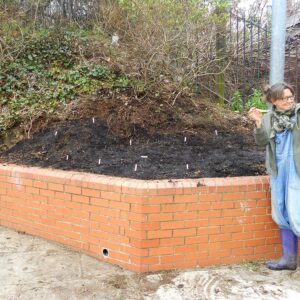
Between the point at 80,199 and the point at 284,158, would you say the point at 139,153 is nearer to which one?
the point at 80,199

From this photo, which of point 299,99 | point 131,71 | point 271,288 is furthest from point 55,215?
point 299,99

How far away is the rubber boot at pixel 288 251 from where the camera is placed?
339 cm

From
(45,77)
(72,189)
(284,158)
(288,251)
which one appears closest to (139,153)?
(72,189)

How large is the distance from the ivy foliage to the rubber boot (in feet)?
11.6

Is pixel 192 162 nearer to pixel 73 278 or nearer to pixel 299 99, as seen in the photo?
pixel 73 278

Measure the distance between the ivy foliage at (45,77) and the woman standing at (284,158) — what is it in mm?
3088

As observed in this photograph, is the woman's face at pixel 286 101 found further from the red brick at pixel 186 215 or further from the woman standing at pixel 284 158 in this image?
the red brick at pixel 186 215

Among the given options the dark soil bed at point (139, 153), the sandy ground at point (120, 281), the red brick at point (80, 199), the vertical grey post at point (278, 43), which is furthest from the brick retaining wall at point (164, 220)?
the vertical grey post at point (278, 43)

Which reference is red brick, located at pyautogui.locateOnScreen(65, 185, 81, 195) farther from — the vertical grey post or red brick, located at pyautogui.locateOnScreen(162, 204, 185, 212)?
the vertical grey post

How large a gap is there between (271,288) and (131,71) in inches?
155

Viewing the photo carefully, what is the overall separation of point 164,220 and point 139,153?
1.35m

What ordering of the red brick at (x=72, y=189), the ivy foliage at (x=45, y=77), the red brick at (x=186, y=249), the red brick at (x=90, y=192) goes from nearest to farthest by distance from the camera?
the red brick at (x=186, y=249), the red brick at (x=90, y=192), the red brick at (x=72, y=189), the ivy foliage at (x=45, y=77)

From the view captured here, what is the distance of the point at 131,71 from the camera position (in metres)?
6.01

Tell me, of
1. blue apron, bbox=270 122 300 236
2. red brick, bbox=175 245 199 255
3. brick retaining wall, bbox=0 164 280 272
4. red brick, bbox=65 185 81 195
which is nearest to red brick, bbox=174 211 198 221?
brick retaining wall, bbox=0 164 280 272
